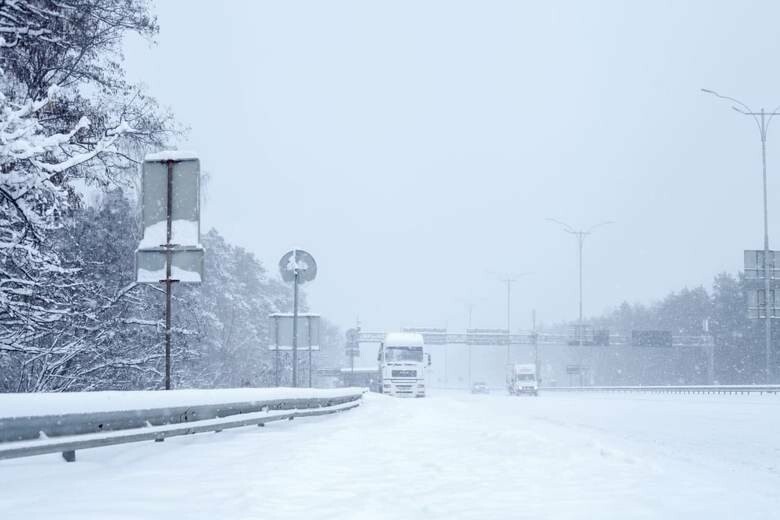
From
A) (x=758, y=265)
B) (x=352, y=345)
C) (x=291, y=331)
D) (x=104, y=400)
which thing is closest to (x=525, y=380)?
(x=352, y=345)

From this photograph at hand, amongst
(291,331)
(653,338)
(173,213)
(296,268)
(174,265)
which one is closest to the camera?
(173,213)

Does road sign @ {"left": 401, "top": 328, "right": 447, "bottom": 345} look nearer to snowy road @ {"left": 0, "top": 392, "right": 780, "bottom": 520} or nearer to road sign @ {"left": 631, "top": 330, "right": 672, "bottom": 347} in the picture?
road sign @ {"left": 631, "top": 330, "right": 672, "bottom": 347}

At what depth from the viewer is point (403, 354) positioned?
48.8 metres

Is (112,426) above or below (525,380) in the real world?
above

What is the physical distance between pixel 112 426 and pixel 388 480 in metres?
3.18

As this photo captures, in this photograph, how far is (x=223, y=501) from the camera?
616cm

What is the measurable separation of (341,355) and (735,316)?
98142 mm

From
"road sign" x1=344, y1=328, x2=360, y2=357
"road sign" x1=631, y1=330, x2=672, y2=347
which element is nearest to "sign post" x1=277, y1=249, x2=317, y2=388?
"road sign" x1=344, y1=328, x2=360, y2=357

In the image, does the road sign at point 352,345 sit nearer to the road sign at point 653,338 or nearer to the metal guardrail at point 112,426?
the metal guardrail at point 112,426

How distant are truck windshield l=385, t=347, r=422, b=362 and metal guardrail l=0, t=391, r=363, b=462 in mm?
33317

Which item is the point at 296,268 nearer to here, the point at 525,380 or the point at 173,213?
the point at 173,213

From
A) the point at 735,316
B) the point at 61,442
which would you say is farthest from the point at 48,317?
the point at 735,316

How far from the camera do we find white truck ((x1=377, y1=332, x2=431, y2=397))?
4862 centimetres

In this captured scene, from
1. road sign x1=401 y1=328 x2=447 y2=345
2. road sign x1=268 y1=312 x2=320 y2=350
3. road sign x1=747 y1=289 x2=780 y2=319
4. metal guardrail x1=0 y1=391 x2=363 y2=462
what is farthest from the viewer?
road sign x1=401 y1=328 x2=447 y2=345
